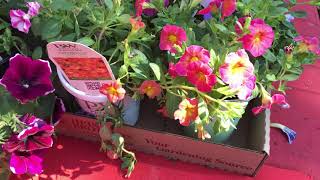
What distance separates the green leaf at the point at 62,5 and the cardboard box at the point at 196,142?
272 millimetres

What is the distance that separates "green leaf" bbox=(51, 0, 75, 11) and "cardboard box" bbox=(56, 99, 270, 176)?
27 centimetres

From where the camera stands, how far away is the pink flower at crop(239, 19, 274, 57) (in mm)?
846

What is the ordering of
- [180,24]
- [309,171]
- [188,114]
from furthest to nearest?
[309,171] → [180,24] → [188,114]

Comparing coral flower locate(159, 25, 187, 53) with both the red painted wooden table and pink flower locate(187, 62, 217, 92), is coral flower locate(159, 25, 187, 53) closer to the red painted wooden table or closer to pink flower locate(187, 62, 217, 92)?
pink flower locate(187, 62, 217, 92)

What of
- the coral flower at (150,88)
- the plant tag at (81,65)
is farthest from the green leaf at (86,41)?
the coral flower at (150,88)

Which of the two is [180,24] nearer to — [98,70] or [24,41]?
[98,70]

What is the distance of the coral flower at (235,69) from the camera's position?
79cm

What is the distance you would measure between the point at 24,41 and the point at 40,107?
192 millimetres

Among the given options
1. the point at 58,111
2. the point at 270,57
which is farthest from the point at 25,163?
the point at 270,57

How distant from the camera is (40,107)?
985 mm

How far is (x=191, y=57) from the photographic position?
81cm

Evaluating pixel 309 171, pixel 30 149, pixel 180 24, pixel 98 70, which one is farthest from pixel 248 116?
pixel 30 149

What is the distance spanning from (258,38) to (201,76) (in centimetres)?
15

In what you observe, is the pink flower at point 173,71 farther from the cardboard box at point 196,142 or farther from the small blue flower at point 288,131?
the small blue flower at point 288,131
